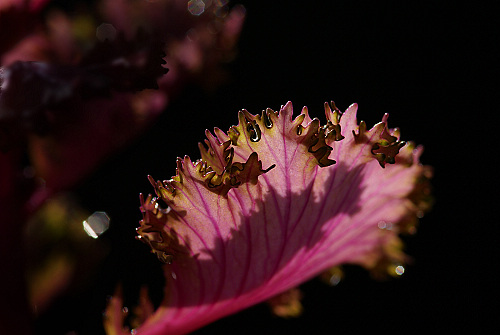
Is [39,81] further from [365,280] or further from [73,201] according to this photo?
[365,280]

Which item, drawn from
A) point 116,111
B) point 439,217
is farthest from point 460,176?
point 116,111

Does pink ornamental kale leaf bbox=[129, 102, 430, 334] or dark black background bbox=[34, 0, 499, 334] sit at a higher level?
pink ornamental kale leaf bbox=[129, 102, 430, 334]

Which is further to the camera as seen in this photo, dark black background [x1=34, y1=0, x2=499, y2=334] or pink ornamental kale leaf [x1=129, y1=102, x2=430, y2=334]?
dark black background [x1=34, y1=0, x2=499, y2=334]

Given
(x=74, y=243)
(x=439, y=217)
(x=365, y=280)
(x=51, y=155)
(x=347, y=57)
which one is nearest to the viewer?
(x=51, y=155)

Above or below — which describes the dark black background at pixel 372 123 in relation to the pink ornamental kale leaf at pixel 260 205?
below

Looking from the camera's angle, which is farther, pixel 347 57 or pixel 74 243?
pixel 347 57
